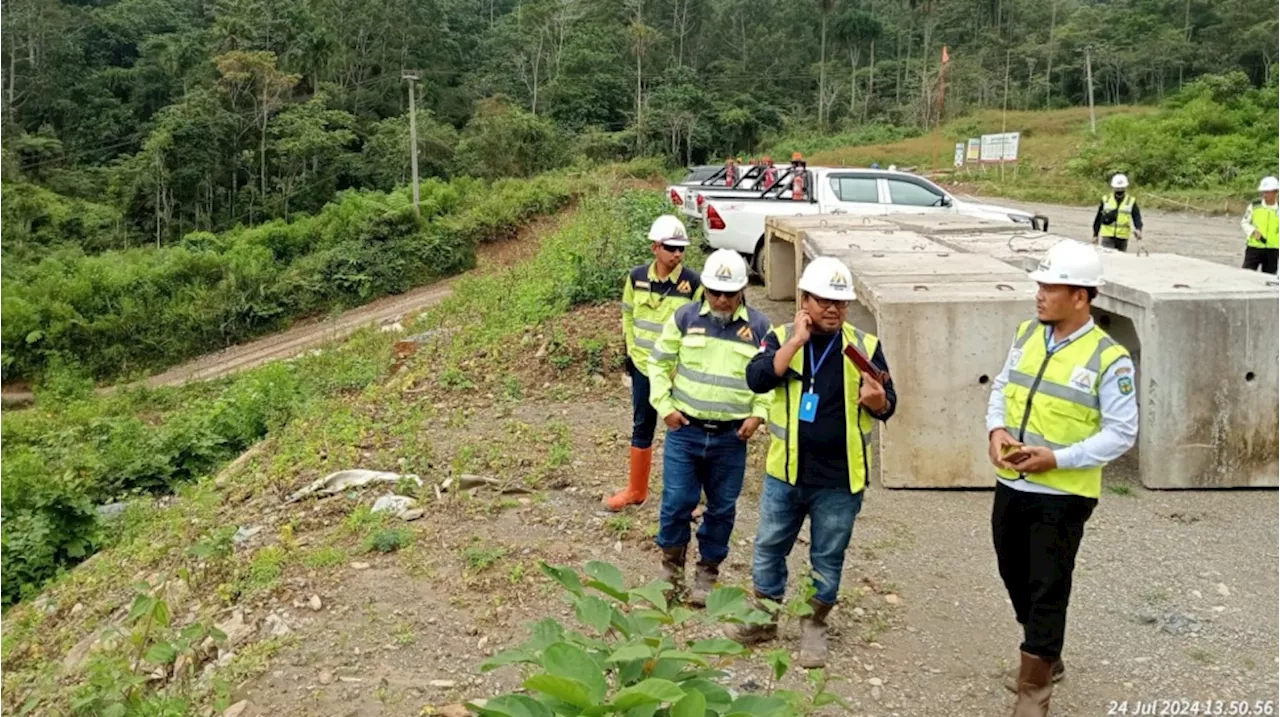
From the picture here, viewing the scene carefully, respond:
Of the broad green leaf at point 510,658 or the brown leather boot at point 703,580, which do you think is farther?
the brown leather boot at point 703,580

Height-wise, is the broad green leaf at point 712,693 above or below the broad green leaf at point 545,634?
below

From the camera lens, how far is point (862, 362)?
3.81 m

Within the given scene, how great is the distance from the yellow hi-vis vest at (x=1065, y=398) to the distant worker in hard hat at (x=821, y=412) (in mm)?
494

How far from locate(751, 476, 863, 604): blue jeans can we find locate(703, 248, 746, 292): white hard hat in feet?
2.71

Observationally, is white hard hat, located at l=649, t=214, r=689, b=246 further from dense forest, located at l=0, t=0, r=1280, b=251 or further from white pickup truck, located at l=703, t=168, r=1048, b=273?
dense forest, located at l=0, t=0, r=1280, b=251

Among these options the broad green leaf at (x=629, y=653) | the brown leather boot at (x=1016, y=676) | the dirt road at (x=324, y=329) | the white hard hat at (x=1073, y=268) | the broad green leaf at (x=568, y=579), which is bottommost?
the dirt road at (x=324, y=329)

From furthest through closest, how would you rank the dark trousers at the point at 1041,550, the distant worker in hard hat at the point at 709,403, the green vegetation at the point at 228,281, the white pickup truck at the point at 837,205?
the green vegetation at the point at 228,281 → the white pickup truck at the point at 837,205 → the distant worker in hard hat at the point at 709,403 → the dark trousers at the point at 1041,550

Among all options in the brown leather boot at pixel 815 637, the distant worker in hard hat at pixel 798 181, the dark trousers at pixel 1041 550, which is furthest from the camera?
the distant worker in hard hat at pixel 798 181

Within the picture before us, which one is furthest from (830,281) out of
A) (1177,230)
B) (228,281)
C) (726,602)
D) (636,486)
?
(228,281)

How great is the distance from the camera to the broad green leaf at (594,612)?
1.89 meters

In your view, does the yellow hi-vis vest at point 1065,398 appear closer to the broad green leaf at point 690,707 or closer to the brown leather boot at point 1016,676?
the brown leather boot at point 1016,676

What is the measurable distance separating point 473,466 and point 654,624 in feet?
15.5

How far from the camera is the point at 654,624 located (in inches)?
83.0

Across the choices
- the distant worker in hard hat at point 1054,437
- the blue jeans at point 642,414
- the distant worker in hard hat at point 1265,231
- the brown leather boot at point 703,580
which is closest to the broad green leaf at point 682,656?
the distant worker in hard hat at point 1054,437
